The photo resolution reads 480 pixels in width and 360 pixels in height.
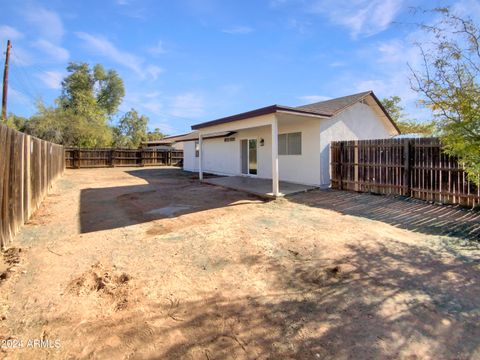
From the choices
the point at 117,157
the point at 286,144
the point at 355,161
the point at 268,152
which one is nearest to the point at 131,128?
the point at 117,157

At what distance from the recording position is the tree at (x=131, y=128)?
44441 millimetres

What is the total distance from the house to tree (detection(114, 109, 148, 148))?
33457 millimetres

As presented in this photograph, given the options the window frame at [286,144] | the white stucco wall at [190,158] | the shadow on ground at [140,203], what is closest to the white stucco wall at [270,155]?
the window frame at [286,144]

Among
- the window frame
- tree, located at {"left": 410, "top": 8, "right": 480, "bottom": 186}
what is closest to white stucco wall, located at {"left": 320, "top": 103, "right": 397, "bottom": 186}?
the window frame

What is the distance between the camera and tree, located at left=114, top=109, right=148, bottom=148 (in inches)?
1750

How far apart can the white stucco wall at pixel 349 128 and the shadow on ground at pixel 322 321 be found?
7559 millimetres

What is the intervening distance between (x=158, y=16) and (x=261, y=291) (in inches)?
532

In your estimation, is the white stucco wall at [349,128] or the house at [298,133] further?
the white stucco wall at [349,128]

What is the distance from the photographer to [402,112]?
2420 centimetres

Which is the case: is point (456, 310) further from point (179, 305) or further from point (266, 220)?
point (266, 220)

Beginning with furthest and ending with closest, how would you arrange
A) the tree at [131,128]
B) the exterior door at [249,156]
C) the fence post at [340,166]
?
1. the tree at [131,128]
2. the exterior door at [249,156]
3. the fence post at [340,166]

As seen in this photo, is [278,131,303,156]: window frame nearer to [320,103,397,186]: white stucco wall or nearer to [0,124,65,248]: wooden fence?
[320,103,397,186]: white stucco wall

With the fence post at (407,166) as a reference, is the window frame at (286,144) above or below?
above

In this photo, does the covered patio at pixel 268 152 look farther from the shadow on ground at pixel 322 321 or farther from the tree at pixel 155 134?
the tree at pixel 155 134
